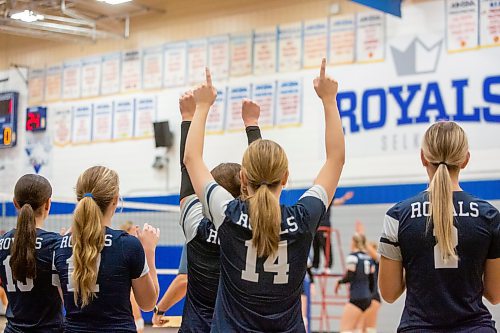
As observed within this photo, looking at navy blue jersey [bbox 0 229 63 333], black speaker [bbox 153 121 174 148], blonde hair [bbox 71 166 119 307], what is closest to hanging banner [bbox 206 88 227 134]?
black speaker [bbox 153 121 174 148]

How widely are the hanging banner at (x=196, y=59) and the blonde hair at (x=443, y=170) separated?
12.5m

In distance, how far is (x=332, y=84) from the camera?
331cm

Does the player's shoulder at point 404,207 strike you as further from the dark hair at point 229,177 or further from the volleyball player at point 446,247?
the dark hair at point 229,177

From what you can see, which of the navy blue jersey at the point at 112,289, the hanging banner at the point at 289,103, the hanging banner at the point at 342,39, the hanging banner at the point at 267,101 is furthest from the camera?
the hanging banner at the point at 267,101

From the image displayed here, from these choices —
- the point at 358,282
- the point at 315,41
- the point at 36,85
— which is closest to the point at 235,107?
the point at 315,41

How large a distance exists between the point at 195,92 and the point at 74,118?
1448 cm

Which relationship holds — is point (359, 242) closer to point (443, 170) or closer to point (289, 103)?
point (289, 103)

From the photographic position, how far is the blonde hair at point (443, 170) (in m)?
3.04

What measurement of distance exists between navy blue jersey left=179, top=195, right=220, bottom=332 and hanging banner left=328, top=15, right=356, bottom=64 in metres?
10.5

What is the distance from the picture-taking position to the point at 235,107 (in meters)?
14.9

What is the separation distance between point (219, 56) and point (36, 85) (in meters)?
5.21

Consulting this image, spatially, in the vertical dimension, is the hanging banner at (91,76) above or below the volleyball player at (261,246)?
above

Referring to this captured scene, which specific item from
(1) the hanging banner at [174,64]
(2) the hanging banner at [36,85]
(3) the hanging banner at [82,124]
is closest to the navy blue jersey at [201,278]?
(1) the hanging banner at [174,64]

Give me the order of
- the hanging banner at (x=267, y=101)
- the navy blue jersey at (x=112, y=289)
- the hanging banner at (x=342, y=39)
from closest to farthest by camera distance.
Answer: the navy blue jersey at (x=112, y=289) → the hanging banner at (x=342, y=39) → the hanging banner at (x=267, y=101)
